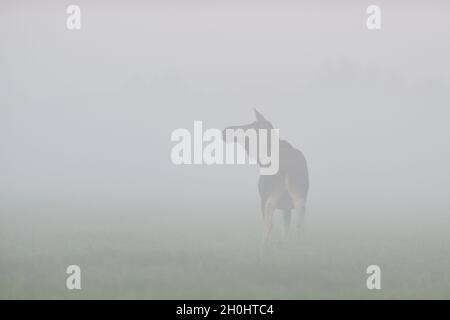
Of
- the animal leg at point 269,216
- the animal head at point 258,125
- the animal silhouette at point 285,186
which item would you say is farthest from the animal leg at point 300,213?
the animal head at point 258,125

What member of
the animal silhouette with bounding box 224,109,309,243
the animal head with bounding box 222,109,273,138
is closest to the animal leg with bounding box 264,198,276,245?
the animal silhouette with bounding box 224,109,309,243

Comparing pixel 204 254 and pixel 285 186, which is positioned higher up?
pixel 285 186

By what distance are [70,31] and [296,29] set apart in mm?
1511

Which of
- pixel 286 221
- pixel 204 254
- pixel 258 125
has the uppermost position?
pixel 258 125

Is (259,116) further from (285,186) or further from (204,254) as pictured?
(204,254)

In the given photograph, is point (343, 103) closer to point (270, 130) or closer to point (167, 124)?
point (270, 130)

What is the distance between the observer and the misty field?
5426mm

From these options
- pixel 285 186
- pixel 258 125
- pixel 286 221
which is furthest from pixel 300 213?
pixel 258 125

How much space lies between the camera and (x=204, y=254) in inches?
217

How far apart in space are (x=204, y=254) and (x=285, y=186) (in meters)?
0.72

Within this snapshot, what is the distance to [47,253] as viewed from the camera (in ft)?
18.1

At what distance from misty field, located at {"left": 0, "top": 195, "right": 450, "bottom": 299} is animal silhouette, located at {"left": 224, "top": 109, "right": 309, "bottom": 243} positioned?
67 millimetres

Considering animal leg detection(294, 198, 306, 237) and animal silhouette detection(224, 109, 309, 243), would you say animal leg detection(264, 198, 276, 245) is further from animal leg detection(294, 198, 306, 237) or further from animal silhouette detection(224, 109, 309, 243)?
animal leg detection(294, 198, 306, 237)

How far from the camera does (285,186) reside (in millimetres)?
5605
